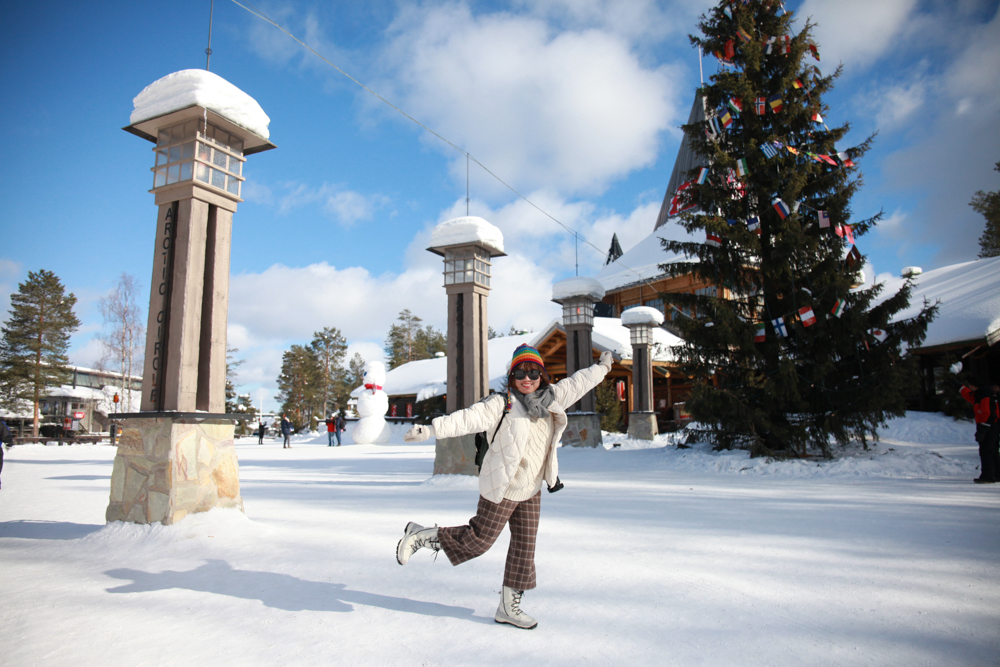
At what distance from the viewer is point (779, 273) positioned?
1138cm

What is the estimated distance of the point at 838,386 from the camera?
36.8 ft

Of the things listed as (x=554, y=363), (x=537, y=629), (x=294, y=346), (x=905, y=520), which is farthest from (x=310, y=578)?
(x=294, y=346)

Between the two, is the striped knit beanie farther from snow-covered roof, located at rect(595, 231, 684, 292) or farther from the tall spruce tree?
snow-covered roof, located at rect(595, 231, 684, 292)

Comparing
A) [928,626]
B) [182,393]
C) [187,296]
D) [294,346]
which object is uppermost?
[294,346]

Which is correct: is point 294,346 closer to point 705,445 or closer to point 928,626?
point 705,445

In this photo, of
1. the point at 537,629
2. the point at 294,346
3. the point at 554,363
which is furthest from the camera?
the point at 294,346

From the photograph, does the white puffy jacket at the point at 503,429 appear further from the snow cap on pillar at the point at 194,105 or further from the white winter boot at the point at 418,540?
the snow cap on pillar at the point at 194,105

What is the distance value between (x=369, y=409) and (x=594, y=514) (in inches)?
833

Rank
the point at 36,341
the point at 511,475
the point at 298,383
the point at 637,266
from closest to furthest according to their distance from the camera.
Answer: the point at 511,475
the point at 36,341
the point at 637,266
the point at 298,383

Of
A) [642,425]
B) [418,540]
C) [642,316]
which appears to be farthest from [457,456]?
[642,316]

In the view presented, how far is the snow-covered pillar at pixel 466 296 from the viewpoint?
998 cm

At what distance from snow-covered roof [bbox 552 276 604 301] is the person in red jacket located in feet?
31.5

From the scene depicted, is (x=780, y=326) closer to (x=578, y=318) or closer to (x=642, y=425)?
(x=578, y=318)

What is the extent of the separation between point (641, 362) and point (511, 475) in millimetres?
17140
